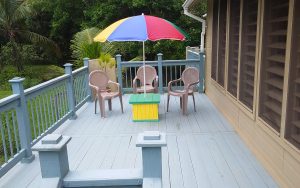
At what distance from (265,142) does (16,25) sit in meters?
14.4

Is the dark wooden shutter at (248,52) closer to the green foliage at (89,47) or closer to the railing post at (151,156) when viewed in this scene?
the railing post at (151,156)

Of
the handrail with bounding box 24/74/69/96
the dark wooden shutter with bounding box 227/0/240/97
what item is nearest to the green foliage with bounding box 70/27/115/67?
the handrail with bounding box 24/74/69/96

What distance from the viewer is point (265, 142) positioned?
3248 millimetres

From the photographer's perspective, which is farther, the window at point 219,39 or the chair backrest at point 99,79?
the chair backrest at point 99,79

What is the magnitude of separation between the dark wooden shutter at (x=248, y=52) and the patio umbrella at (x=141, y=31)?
127 centimetres

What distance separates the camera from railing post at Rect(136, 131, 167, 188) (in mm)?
1562

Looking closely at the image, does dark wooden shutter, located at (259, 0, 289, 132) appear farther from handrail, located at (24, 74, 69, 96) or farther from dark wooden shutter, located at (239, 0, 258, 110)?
handrail, located at (24, 74, 69, 96)

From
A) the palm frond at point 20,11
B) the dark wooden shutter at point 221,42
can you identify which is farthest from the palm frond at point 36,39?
the dark wooden shutter at point 221,42

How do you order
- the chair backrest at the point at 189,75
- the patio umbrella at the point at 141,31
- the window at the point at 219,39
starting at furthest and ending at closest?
the chair backrest at the point at 189,75 < the window at the point at 219,39 < the patio umbrella at the point at 141,31

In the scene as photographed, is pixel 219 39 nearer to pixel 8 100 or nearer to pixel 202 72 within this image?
pixel 202 72

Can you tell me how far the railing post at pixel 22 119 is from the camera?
3.43m

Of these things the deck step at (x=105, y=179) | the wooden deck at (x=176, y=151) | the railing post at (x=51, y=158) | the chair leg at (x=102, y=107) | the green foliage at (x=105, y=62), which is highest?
the green foliage at (x=105, y=62)

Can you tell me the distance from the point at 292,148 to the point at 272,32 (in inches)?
47.0

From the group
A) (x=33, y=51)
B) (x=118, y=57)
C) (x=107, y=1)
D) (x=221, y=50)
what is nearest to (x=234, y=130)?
(x=221, y=50)
